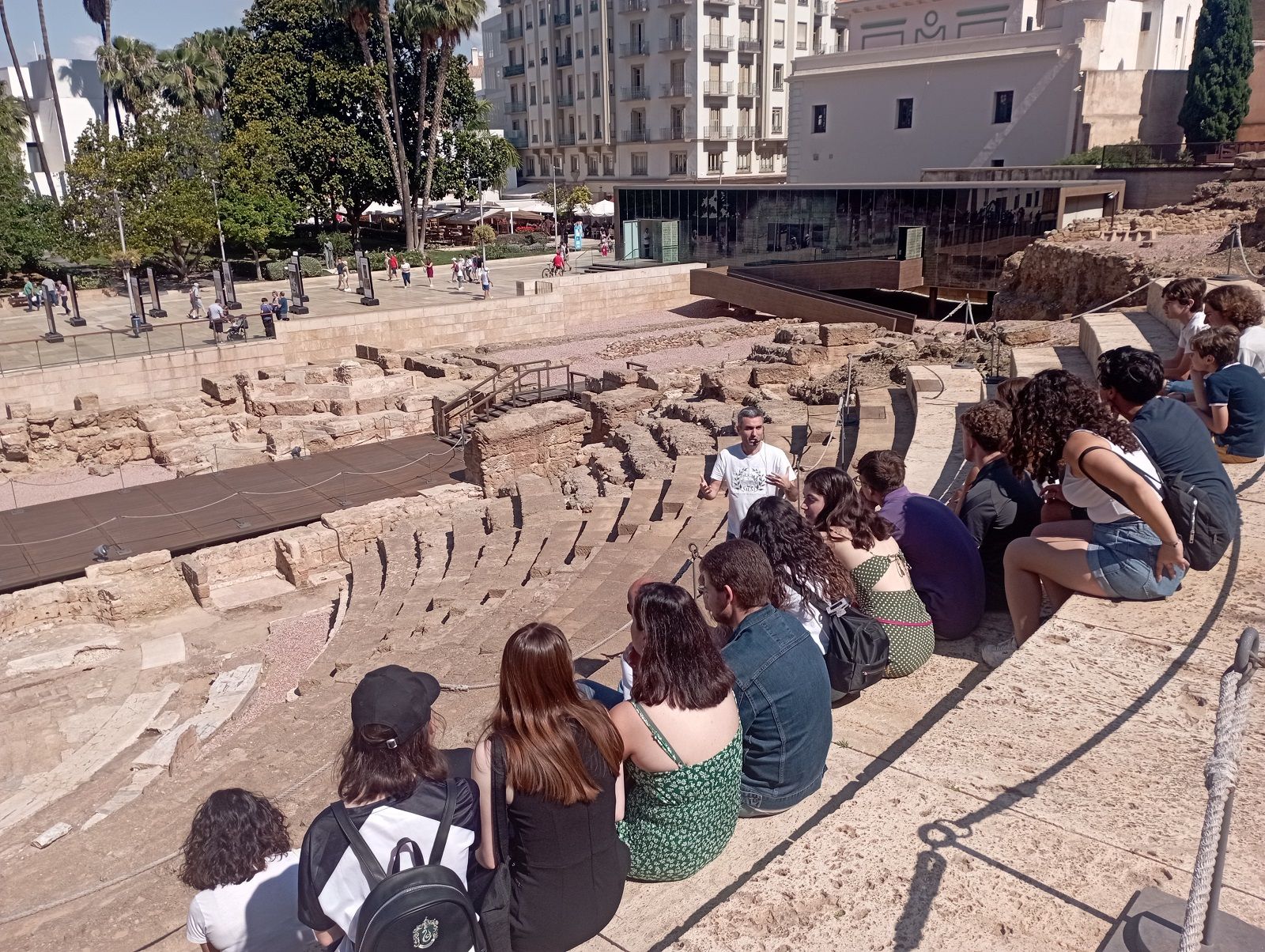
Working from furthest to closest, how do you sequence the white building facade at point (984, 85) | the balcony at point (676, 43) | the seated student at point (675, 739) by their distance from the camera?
the balcony at point (676, 43) < the white building facade at point (984, 85) < the seated student at point (675, 739)

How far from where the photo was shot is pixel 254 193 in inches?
1478

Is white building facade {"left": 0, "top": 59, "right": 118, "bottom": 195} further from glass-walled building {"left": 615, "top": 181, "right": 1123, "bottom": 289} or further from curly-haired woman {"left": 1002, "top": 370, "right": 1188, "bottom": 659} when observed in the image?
curly-haired woman {"left": 1002, "top": 370, "right": 1188, "bottom": 659}

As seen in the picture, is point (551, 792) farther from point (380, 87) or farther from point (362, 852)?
point (380, 87)

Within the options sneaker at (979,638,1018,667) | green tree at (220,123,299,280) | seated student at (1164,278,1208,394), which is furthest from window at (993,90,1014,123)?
sneaker at (979,638,1018,667)

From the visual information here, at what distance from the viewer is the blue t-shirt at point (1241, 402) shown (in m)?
5.97

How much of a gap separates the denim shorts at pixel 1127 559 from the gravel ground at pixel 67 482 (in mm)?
17267

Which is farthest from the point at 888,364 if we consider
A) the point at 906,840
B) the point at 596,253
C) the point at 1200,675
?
the point at 596,253

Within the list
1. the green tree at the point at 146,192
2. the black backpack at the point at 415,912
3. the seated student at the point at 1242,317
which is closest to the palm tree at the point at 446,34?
the green tree at the point at 146,192

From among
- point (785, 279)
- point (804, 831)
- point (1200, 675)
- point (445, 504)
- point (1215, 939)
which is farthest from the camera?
point (785, 279)

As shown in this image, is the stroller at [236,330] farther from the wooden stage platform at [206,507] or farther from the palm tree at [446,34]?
the palm tree at [446,34]

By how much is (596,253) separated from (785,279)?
14.4 meters

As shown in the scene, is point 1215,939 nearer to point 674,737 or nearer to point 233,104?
point 674,737

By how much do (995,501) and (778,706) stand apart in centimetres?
243

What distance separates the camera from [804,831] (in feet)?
11.9
